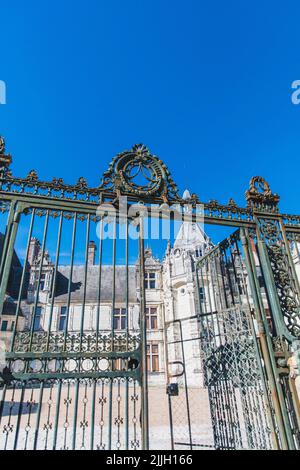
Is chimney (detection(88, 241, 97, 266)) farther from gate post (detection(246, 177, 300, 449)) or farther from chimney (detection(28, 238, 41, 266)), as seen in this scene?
gate post (detection(246, 177, 300, 449))

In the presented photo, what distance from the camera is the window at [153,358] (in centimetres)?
2245

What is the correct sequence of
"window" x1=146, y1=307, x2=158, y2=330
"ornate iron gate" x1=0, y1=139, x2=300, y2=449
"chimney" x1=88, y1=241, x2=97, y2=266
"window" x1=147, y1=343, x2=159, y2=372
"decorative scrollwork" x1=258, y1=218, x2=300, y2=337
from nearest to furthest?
"ornate iron gate" x1=0, y1=139, x2=300, y2=449
"decorative scrollwork" x1=258, y1=218, x2=300, y2=337
"window" x1=147, y1=343, x2=159, y2=372
"window" x1=146, y1=307, x2=158, y2=330
"chimney" x1=88, y1=241, x2=97, y2=266

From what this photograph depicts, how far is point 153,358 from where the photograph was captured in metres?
23.1

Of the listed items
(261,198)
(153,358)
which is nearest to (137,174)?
(261,198)

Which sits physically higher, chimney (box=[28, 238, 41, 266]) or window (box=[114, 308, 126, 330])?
chimney (box=[28, 238, 41, 266])

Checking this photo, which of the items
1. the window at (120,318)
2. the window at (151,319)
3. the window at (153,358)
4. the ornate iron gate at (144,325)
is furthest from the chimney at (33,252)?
the ornate iron gate at (144,325)

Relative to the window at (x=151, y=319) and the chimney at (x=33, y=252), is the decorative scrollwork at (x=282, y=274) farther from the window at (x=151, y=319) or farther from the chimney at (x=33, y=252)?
the chimney at (x=33, y=252)

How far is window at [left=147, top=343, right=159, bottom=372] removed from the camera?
2245 centimetres

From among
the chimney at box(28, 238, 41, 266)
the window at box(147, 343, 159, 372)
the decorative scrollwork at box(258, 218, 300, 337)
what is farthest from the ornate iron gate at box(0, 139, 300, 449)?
the chimney at box(28, 238, 41, 266)

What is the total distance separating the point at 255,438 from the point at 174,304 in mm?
19219

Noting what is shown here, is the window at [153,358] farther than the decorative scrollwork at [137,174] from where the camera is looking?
Yes

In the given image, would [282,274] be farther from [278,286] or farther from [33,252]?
[33,252]

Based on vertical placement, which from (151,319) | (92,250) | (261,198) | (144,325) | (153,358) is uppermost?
(92,250)
